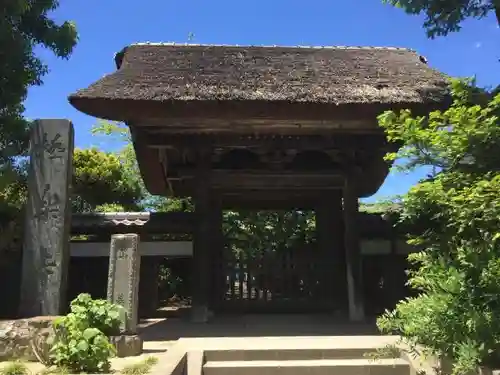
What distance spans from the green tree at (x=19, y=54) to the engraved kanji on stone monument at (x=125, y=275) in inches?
127

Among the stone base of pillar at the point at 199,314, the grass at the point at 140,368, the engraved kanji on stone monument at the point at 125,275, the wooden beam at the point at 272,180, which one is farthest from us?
the wooden beam at the point at 272,180

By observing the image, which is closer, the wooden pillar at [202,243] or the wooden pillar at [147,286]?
the wooden pillar at [202,243]

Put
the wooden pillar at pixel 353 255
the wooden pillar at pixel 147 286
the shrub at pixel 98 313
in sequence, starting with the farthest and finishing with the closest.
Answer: the wooden pillar at pixel 147 286 → the wooden pillar at pixel 353 255 → the shrub at pixel 98 313

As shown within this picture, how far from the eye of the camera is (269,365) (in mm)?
5117

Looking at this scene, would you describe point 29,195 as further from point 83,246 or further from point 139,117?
point 83,246

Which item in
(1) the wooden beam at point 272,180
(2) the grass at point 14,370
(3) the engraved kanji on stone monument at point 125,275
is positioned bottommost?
(2) the grass at point 14,370

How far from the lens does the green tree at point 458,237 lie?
12.5ft

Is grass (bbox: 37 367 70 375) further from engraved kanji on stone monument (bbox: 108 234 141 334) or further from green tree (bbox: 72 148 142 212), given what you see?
green tree (bbox: 72 148 142 212)

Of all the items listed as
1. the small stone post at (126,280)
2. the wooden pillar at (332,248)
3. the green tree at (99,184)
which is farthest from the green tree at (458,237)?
the green tree at (99,184)

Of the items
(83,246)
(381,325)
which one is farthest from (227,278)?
(381,325)

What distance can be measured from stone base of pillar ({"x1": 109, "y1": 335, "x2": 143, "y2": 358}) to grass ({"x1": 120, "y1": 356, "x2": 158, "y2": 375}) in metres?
0.61

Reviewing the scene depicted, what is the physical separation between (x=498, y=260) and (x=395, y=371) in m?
1.76

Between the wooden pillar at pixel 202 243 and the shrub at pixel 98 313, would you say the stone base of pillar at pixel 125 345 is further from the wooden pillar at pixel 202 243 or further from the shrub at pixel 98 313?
the wooden pillar at pixel 202 243

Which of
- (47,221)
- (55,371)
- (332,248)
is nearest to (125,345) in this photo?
(55,371)
